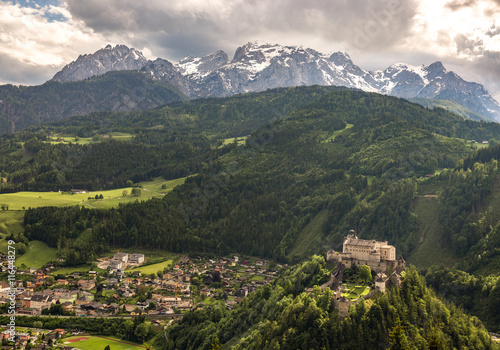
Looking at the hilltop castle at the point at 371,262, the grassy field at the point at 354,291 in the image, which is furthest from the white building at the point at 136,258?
the grassy field at the point at 354,291

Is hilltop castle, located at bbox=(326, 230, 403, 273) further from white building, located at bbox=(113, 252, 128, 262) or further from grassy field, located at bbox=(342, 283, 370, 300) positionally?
white building, located at bbox=(113, 252, 128, 262)

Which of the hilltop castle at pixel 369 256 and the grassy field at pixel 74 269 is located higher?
the hilltop castle at pixel 369 256

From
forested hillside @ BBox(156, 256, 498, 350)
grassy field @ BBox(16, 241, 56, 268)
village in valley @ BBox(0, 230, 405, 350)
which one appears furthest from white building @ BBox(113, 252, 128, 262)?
forested hillside @ BBox(156, 256, 498, 350)

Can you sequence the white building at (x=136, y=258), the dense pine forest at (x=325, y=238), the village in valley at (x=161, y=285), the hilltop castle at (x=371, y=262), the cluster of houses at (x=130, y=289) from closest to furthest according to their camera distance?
the dense pine forest at (x=325, y=238)
the hilltop castle at (x=371, y=262)
the village in valley at (x=161, y=285)
the cluster of houses at (x=130, y=289)
the white building at (x=136, y=258)

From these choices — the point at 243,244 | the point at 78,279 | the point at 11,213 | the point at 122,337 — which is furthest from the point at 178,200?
the point at 122,337

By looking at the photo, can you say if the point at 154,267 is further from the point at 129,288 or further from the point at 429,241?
the point at 429,241

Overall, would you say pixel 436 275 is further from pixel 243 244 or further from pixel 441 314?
pixel 243 244

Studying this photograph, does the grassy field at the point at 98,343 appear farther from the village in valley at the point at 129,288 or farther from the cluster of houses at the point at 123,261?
the cluster of houses at the point at 123,261
